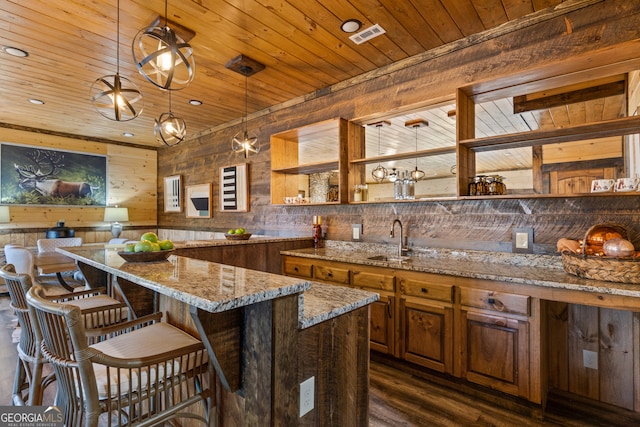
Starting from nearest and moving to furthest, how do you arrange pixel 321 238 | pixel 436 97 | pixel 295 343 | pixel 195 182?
pixel 295 343 → pixel 436 97 → pixel 321 238 → pixel 195 182

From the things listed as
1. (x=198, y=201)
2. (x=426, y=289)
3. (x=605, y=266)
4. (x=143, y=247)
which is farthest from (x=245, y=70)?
(x=605, y=266)

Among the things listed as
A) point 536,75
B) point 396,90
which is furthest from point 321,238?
point 536,75

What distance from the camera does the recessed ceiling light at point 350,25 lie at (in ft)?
8.05

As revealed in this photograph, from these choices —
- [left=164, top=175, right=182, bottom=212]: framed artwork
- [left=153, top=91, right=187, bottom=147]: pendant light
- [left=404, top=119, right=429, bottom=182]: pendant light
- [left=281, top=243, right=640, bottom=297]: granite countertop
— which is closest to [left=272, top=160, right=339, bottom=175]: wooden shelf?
[left=404, top=119, right=429, bottom=182]: pendant light

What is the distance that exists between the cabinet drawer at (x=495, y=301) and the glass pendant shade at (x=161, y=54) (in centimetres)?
224

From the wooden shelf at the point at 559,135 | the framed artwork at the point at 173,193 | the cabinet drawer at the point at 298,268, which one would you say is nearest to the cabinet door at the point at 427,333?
the cabinet drawer at the point at 298,268

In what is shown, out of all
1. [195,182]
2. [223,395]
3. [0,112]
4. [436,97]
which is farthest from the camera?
[195,182]

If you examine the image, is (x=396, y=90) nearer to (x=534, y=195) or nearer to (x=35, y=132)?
(x=534, y=195)

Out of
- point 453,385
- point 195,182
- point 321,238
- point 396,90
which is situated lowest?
point 453,385

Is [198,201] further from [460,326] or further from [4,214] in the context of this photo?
[460,326]

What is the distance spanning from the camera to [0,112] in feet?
14.9

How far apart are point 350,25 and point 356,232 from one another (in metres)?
1.91

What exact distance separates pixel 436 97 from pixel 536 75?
70 cm

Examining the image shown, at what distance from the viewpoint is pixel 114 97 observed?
7.04 feet
